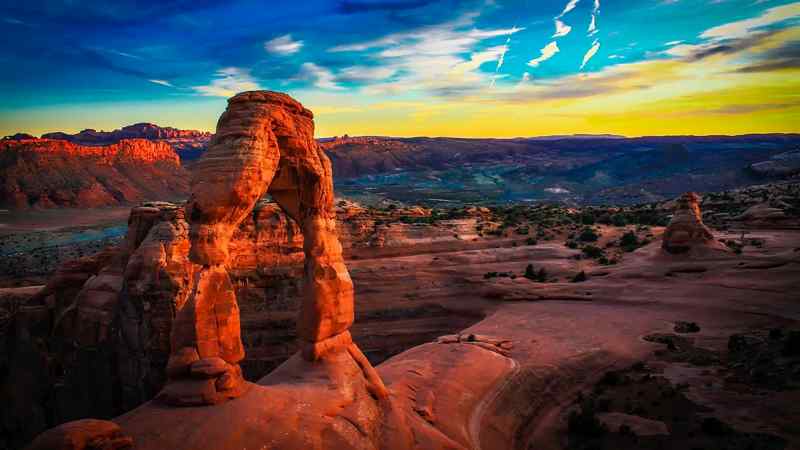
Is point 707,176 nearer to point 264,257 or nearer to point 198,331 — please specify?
point 264,257

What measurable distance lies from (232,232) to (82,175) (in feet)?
334

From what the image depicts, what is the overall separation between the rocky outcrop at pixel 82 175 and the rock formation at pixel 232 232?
89.8 metres

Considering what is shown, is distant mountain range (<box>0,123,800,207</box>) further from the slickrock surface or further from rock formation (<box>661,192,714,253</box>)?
rock formation (<box>661,192,714,253</box>)

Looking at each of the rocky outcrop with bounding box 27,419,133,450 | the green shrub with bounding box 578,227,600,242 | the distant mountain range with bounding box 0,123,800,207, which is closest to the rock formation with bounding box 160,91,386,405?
the rocky outcrop with bounding box 27,419,133,450

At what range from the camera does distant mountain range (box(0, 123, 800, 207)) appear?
86562mm

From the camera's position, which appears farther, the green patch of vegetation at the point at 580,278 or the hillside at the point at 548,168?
the hillside at the point at 548,168

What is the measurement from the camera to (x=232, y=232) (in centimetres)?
836

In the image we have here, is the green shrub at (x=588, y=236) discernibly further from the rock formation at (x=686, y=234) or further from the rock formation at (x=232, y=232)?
the rock formation at (x=232, y=232)

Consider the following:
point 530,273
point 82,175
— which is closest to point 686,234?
point 530,273

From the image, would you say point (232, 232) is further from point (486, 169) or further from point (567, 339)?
point (486, 169)

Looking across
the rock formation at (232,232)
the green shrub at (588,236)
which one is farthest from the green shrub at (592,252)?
the rock formation at (232,232)

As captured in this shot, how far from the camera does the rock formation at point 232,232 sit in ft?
25.4

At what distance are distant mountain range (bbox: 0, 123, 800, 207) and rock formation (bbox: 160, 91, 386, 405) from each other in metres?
69.5

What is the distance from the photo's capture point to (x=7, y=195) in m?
79.2
